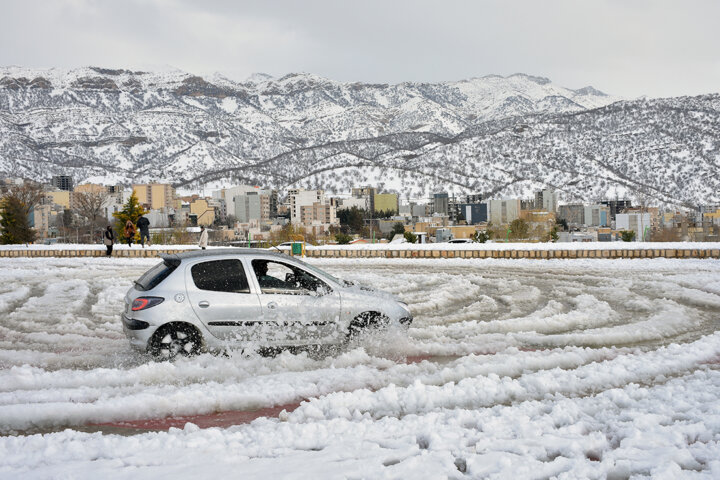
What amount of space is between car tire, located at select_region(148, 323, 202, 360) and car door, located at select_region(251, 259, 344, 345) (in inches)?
38.8

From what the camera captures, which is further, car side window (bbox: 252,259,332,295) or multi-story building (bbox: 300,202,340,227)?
multi-story building (bbox: 300,202,340,227)

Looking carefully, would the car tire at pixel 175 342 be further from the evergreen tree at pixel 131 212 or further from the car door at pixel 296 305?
the evergreen tree at pixel 131 212

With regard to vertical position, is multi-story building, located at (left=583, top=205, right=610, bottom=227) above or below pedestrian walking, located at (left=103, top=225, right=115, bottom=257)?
above

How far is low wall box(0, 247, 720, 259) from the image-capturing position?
2895cm

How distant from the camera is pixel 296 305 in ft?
29.3

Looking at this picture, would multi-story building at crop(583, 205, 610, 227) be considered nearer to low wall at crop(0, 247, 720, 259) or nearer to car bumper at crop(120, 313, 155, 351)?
low wall at crop(0, 247, 720, 259)

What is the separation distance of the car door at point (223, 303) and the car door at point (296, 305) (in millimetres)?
190

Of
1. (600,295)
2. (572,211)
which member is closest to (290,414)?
(600,295)

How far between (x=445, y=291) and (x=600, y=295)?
3736 millimetres

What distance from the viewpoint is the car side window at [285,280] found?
907 centimetres

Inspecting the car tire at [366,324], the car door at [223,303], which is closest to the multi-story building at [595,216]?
the car tire at [366,324]

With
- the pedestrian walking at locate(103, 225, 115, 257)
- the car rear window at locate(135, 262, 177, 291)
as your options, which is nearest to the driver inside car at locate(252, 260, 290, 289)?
the car rear window at locate(135, 262, 177, 291)

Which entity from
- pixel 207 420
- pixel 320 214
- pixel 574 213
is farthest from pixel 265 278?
pixel 574 213

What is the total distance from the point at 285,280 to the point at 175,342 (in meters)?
1.74
